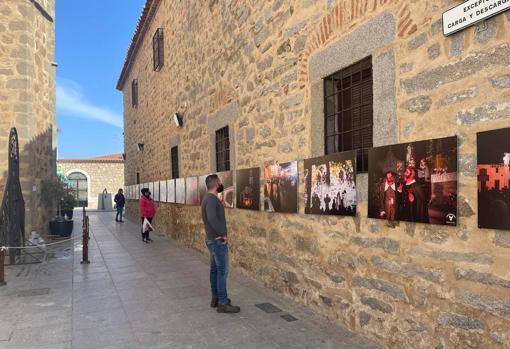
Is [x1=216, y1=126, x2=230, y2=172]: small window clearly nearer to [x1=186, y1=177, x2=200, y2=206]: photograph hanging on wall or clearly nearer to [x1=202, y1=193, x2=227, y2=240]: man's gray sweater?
[x1=186, y1=177, x2=200, y2=206]: photograph hanging on wall

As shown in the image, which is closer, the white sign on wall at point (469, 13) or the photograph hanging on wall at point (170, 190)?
the white sign on wall at point (469, 13)

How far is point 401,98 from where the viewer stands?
333cm

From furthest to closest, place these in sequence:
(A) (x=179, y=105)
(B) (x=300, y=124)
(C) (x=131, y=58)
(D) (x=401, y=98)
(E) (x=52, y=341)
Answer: (C) (x=131, y=58), (A) (x=179, y=105), (B) (x=300, y=124), (E) (x=52, y=341), (D) (x=401, y=98)

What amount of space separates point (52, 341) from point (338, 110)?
11.7ft

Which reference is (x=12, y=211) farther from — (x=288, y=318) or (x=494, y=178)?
(x=494, y=178)

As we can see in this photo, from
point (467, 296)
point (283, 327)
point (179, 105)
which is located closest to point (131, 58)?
point (179, 105)

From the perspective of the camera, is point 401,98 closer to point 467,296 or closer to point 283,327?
point 467,296

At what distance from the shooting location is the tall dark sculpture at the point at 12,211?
740cm

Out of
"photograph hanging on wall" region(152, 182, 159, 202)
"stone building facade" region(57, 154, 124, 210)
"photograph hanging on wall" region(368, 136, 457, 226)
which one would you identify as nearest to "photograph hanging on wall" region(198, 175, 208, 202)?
"photograph hanging on wall" region(152, 182, 159, 202)

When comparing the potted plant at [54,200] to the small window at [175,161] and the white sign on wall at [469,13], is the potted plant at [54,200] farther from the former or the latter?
the white sign on wall at [469,13]

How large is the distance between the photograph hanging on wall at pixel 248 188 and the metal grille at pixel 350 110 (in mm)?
1637

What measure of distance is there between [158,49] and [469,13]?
1083cm

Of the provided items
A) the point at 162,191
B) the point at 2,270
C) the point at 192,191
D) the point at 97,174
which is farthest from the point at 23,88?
the point at 97,174

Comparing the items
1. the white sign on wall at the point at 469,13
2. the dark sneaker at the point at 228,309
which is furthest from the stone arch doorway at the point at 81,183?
the white sign on wall at the point at 469,13
